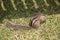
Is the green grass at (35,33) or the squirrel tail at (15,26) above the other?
the squirrel tail at (15,26)

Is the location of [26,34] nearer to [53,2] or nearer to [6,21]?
[6,21]

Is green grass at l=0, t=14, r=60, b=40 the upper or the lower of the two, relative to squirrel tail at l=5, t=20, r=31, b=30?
lower

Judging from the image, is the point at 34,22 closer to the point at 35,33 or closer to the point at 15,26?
the point at 35,33

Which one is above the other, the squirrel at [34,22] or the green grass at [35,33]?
the squirrel at [34,22]

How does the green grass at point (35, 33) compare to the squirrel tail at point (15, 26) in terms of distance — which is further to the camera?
the squirrel tail at point (15, 26)

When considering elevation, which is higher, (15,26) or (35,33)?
(15,26)

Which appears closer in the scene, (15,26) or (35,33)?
(35,33)

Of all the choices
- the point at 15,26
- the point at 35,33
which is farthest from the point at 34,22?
the point at 15,26

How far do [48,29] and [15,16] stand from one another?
0.84m

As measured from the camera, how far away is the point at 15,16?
175 inches

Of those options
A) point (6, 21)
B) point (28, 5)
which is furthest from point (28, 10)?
point (6, 21)

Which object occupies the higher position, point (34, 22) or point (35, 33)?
point (34, 22)

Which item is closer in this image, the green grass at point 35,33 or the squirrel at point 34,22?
the green grass at point 35,33

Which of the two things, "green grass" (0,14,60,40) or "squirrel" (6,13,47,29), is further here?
"squirrel" (6,13,47,29)
